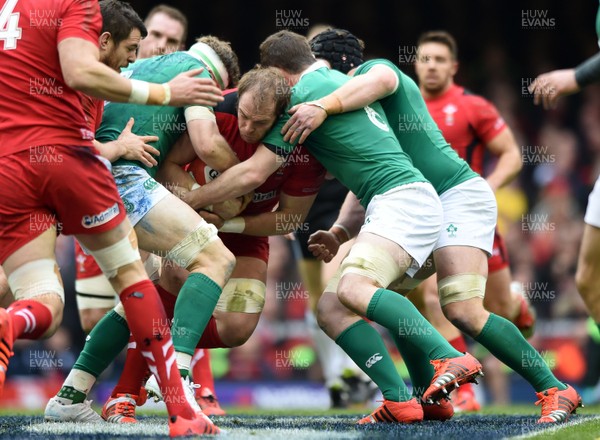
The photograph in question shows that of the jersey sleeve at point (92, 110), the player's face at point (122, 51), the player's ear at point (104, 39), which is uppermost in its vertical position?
the player's ear at point (104, 39)

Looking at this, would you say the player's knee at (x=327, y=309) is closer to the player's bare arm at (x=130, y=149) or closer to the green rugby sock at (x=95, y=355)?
the green rugby sock at (x=95, y=355)

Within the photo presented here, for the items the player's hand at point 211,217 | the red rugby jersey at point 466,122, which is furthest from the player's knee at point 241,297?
the red rugby jersey at point 466,122

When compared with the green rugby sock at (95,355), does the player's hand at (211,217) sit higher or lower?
higher

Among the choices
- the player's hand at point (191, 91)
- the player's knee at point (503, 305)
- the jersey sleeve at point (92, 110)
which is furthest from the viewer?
the player's knee at point (503, 305)

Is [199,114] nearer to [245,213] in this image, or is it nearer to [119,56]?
[119,56]

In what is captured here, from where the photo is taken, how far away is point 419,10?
14.1 m

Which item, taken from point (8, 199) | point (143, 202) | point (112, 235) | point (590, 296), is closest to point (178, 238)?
point (143, 202)

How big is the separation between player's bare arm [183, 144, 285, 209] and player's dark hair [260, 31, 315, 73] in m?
0.58

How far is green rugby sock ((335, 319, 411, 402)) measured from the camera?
5.04 m

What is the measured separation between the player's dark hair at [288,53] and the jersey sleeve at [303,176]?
46 centimetres

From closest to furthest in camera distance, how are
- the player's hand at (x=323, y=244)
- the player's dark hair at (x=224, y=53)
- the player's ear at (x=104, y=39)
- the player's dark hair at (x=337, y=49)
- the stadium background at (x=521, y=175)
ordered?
1. the player's ear at (x=104, y=39)
2. the player's dark hair at (x=224, y=53)
3. the player's hand at (x=323, y=244)
4. the player's dark hair at (x=337, y=49)
5. the stadium background at (x=521, y=175)

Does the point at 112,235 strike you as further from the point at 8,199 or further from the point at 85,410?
the point at 85,410

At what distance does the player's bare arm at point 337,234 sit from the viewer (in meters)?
5.81

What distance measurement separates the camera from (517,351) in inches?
203
